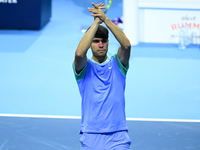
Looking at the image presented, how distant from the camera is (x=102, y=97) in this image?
10.7 feet

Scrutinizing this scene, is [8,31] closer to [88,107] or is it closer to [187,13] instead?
[187,13]

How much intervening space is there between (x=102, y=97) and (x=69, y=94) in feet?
13.5

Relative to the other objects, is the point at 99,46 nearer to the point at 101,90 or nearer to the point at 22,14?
the point at 101,90

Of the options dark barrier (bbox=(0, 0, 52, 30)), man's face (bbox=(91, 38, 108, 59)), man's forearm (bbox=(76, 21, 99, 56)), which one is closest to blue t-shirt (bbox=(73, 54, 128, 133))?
man's face (bbox=(91, 38, 108, 59))

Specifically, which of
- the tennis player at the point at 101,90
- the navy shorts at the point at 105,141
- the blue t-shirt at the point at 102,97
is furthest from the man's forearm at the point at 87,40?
the navy shorts at the point at 105,141

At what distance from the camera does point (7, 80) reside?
7.99m

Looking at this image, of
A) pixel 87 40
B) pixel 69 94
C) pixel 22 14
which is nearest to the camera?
pixel 87 40

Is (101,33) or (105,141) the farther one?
(101,33)

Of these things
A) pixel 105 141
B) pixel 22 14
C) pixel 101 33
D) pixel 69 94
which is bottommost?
pixel 69 94

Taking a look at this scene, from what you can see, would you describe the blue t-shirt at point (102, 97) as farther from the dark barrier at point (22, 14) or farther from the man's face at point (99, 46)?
the dark barrier at point (22, 14)

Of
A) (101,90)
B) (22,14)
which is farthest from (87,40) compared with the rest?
(22,14)

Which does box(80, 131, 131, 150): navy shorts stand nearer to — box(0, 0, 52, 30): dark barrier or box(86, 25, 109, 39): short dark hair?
box(86, 25, 109, 39): short dark hair

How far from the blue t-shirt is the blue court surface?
6.15 ft

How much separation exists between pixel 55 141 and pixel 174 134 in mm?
1760
